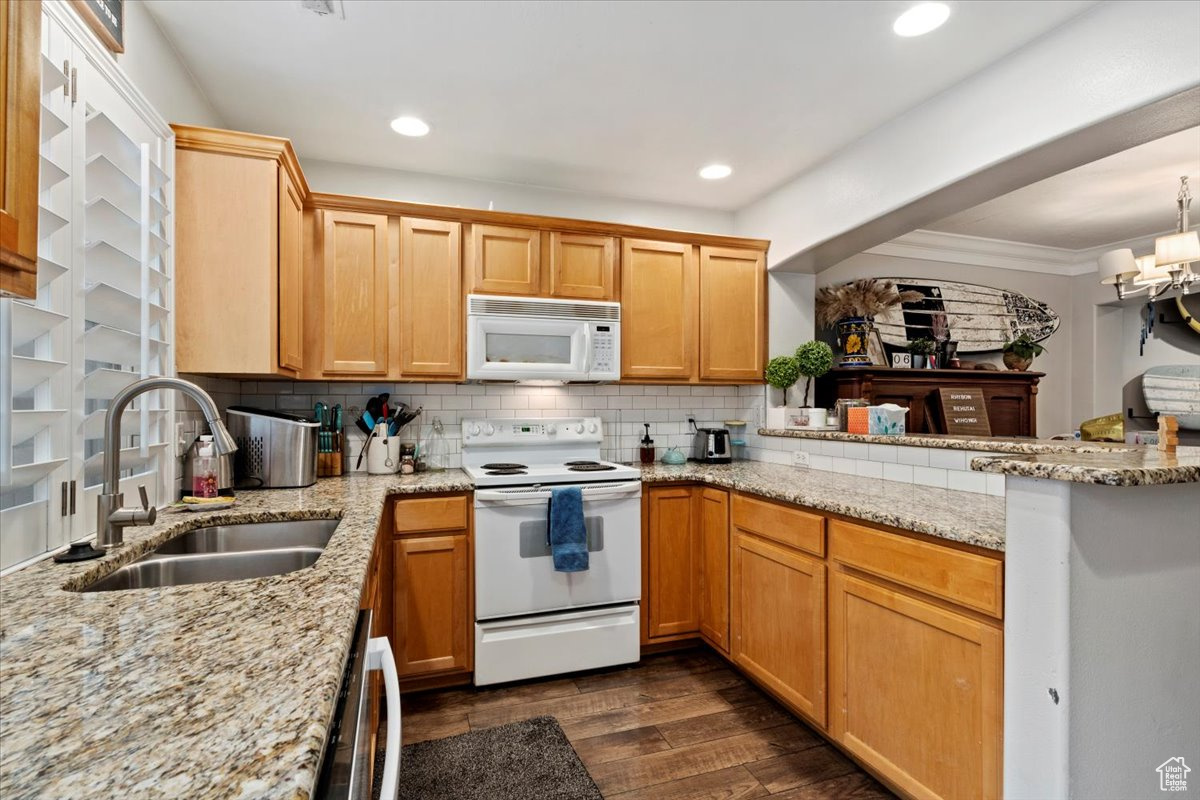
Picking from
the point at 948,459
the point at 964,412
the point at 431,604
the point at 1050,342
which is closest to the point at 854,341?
the point at 964,412

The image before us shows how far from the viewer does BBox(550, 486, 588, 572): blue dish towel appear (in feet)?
8.42

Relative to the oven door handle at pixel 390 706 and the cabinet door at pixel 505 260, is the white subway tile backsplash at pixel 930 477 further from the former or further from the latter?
the oven door handle at pixel 390 706

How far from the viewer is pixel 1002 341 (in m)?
4.50

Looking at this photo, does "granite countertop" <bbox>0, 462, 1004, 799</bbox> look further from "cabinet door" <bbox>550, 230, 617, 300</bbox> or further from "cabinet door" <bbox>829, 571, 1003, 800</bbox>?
"cabinet door" <bbox>550, 230, 617, 300</bbox>

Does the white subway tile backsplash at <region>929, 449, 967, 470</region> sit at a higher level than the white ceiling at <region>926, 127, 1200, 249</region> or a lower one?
lower

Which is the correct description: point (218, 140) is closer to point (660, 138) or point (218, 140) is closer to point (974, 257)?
point (660, 138)

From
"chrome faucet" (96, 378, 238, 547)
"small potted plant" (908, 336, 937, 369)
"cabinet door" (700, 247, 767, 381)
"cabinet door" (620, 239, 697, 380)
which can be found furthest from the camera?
"small potted plant" (908, 336, 937, 369)

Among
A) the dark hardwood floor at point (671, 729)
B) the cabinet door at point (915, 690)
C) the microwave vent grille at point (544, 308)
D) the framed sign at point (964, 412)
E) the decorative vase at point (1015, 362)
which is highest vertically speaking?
the microwave vent grille at point (544, 308)

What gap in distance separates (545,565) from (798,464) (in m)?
1.46

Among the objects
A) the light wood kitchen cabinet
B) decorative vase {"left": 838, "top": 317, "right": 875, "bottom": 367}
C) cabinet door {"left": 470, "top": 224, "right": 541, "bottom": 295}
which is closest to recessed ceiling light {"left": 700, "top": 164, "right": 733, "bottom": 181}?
cabinet door {"left": 470, "top": 224, "right": 541, "bottom": 295}

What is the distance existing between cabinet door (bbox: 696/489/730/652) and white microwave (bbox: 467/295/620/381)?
83cm

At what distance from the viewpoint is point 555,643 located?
2.60 metres

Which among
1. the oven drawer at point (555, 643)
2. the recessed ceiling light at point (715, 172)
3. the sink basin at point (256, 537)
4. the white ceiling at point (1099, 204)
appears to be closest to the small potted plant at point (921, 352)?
the white ceiling at point (1099, 204)

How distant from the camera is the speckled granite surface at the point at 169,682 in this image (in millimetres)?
504
